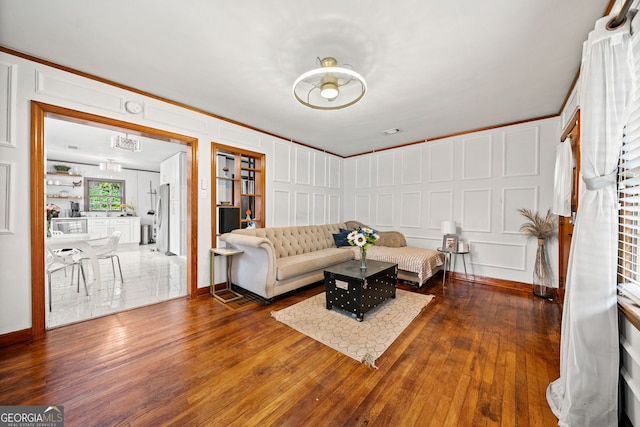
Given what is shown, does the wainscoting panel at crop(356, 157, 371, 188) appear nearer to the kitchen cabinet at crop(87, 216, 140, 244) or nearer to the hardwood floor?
the hardwood floor

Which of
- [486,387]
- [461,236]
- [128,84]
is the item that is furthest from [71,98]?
[461,236]

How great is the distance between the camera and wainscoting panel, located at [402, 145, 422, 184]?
4.92 m

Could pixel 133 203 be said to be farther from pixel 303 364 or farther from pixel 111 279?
pixel 303 364

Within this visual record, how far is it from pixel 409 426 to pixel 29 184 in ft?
12.1

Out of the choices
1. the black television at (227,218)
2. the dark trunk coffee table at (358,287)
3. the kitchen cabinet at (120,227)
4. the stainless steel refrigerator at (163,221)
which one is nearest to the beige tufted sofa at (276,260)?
the black television at (227,218)

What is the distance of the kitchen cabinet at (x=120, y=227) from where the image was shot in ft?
23.5

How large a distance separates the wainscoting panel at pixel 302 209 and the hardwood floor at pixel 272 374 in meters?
2.54

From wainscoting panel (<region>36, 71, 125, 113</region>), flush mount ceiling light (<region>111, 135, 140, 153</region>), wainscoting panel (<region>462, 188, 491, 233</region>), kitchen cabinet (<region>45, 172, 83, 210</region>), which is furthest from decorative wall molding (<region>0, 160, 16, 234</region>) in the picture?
kitchen cabinet (<region>45, 172, 83, 210</region>)

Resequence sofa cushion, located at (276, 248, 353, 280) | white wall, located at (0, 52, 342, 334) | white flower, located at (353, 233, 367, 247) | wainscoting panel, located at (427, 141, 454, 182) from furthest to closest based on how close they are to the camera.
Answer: wainscoting panel, located at (427, 141, 454, 182), sofa cushion, located at (276, 248, 353, 280), white flower, located at (353, 233, 367, 247), white wall, located at (0, 52, 342, 334)

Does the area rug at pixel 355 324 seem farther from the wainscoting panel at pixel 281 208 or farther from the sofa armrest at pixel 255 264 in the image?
the wainscoting panel at pixel 281 208

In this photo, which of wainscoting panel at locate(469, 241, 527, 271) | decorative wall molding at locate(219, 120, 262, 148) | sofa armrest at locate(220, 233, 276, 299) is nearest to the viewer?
sofa armrest at locate(220, 233, 276, 299)

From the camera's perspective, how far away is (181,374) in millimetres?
1799

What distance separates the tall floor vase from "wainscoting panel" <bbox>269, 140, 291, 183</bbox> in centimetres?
421

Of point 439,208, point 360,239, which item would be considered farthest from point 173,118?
point 439,208
